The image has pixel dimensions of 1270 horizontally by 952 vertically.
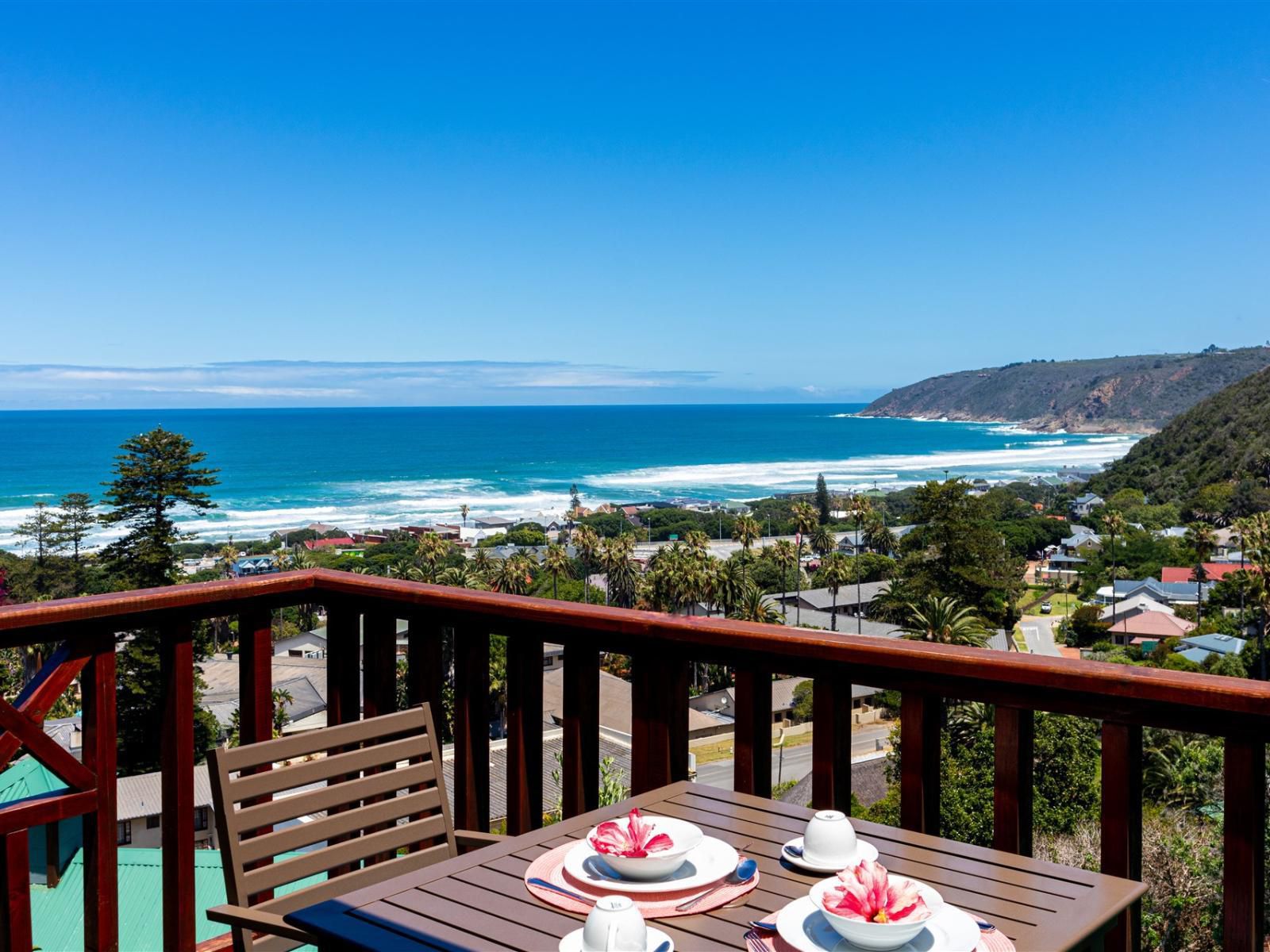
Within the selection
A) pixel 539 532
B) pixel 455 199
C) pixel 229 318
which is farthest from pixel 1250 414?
pixel 229 318

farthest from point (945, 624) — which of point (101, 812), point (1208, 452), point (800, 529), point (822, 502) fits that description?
point (1208, 452)

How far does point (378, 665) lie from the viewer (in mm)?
2857

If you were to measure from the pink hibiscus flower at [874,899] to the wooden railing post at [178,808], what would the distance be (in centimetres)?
193

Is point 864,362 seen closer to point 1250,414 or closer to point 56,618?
point 1250,414

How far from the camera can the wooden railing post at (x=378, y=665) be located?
281cm

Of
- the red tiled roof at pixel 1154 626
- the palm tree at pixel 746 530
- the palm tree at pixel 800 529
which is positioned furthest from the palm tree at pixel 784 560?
the red tiled roof at pixel 1154 626

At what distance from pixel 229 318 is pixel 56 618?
97.3 m

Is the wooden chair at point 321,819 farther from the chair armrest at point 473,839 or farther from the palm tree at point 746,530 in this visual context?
the palm tree at point 746,530

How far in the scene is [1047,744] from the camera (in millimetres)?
28422

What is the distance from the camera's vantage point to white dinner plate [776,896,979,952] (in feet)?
3.68

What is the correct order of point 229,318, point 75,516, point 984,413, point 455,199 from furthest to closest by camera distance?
point 984,413, point 229,318, point 455,199, point 75,516

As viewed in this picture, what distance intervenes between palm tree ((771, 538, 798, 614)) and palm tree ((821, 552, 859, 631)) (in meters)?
1.88

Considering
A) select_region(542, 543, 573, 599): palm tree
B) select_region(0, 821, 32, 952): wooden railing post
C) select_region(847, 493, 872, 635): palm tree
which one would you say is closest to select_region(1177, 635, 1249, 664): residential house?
select_region(847, 493, 872, 635): palm tree

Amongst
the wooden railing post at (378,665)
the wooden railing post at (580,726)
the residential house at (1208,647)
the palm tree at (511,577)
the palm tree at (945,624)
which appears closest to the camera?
the wooden railing post at (580,726)
